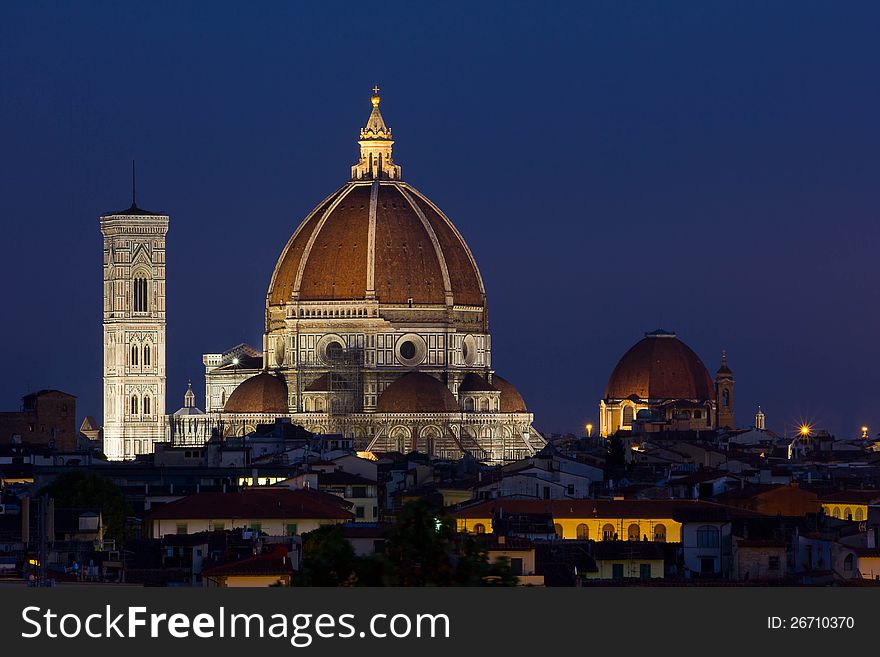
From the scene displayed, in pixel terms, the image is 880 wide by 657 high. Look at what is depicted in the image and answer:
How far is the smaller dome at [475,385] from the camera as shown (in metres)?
140

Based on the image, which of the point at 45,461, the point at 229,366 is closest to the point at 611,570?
the point at 45,461

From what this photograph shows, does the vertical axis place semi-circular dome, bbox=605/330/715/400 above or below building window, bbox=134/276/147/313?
below

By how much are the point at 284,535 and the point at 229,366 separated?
98226mm

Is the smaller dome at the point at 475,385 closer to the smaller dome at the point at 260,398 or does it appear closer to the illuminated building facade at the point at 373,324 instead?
the illuminated building facade at the point at 373,324

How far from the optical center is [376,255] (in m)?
141

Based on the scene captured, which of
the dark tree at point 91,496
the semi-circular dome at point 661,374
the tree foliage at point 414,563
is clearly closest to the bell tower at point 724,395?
the semi-circular dome at point 661,374

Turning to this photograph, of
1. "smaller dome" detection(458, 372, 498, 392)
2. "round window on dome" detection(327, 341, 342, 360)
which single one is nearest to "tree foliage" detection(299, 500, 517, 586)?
"smaller dome" detection(458, 372, 498, 392)

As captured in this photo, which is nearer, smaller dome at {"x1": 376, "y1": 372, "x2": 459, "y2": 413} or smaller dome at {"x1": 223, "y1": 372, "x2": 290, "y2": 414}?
smaller dome at {"x1": 376, "y1": 372, "x2": 459, "y2": 413}

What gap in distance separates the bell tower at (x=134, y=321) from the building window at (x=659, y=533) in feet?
295

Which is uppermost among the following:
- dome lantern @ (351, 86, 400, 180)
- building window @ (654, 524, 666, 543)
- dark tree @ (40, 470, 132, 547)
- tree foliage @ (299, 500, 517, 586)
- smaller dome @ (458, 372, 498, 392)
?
dome lantern @ (351, 86, 400, 180)

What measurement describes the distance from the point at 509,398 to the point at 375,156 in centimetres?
1518

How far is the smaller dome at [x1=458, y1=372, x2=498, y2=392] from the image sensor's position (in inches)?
5497

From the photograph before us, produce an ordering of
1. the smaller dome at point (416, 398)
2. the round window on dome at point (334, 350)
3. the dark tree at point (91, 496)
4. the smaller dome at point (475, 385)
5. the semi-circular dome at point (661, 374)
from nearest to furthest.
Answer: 1. the dark tree at point (91, 496)
2. the smaller dome at point (416, 398)
3. the smaller dome at point (475, 385)
4. the round window on dome at point (334, 350)
5. the semi-circular dome at point (661, 374)

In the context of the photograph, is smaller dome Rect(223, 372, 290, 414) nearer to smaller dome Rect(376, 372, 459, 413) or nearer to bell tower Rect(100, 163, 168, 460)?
smaller dome Rect(376, 372, 459, 413)
